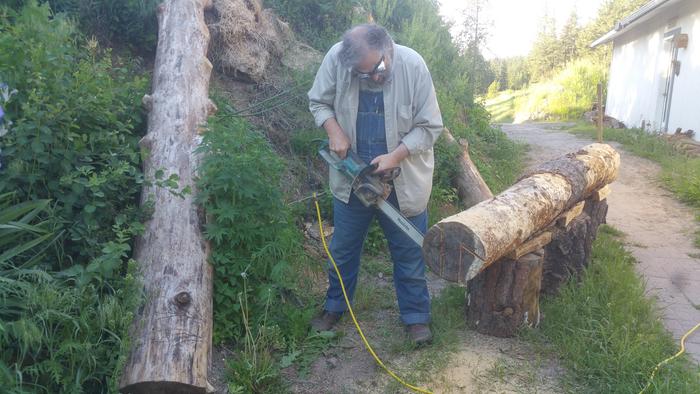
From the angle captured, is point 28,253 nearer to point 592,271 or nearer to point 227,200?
point 227,200

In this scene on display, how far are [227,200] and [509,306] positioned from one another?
6.71 feet

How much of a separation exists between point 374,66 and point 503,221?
1297mm

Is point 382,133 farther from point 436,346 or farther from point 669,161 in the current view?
point 669,161

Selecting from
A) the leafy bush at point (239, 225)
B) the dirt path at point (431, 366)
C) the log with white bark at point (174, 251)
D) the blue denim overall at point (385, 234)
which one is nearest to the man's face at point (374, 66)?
the blue denim overall at point (385, 234)

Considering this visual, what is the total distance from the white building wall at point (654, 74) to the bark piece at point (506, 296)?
8.62m

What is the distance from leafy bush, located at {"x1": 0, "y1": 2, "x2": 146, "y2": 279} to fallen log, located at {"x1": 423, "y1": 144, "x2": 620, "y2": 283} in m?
1.89

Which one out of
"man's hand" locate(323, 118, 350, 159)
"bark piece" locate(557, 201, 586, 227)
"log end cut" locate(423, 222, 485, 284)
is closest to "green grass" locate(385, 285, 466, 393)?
"log end cut" locate(423, 222, 485, 284)

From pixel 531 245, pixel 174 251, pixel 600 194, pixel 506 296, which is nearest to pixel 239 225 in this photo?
pixel 174 251

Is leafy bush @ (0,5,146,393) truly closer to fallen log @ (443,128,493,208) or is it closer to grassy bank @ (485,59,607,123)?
fallen log @ (443,128,493,208)

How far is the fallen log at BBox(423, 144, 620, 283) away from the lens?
11.6 ft

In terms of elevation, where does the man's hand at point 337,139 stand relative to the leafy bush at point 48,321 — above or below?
above

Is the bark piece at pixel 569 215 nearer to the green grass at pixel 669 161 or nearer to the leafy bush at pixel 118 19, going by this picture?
the green grass at pixel 669 161

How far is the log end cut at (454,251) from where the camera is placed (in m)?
3.50

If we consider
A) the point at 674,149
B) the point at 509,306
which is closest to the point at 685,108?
the point at 674,149
